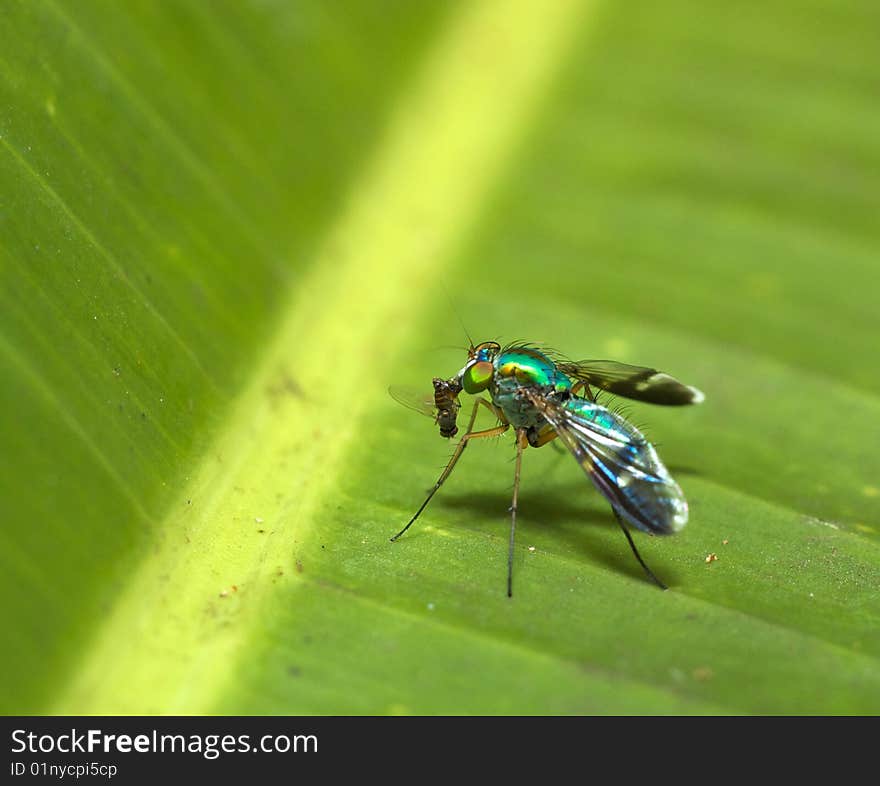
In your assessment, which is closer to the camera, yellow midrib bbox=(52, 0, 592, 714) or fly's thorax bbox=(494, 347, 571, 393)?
yellow midrib bbox=(52, 0, 592, 714)

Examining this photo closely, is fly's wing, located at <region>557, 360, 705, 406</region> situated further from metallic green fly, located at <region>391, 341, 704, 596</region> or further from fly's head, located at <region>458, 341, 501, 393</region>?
fly's head, located at <region>458, 341, 501, 393</region>

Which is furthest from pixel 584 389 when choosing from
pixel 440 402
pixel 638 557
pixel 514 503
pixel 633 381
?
pixel 638 557

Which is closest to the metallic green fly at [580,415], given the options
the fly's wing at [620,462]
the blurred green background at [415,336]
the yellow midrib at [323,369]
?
the fly's wing at [620,462]

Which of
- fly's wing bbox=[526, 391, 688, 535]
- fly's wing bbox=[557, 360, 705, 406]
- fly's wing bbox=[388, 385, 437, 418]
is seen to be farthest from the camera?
fly's wing bbox=[557, 360, 705, 406]

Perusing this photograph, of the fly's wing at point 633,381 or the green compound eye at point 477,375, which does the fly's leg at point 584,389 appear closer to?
the fly's wing at point 633,381

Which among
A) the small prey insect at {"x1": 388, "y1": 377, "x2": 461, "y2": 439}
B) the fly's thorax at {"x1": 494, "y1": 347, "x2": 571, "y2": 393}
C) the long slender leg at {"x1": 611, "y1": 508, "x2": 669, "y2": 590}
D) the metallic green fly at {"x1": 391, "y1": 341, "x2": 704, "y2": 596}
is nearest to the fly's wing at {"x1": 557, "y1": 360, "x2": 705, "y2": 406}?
the metallic green fly at {"x1": 391, "y1": 341, "x2": 704, "y2": 596}

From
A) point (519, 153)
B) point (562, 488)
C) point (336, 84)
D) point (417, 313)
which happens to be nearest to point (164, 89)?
point (336, 84)
